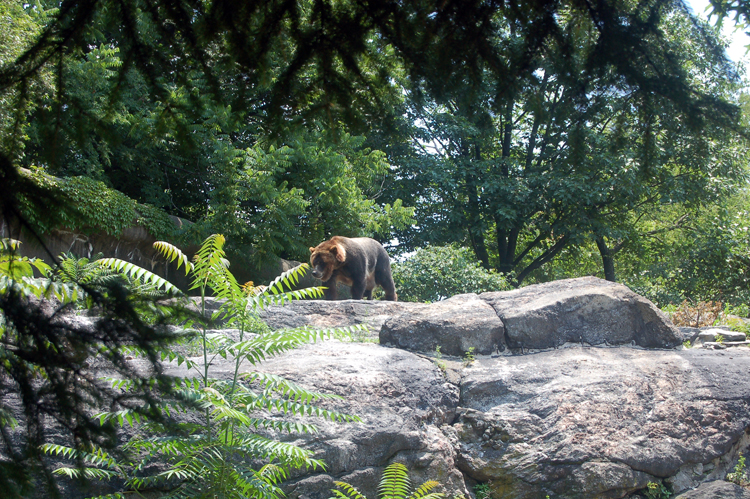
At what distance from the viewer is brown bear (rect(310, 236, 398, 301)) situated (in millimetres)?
10211

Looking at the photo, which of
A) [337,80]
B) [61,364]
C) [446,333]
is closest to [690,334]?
[446,333]

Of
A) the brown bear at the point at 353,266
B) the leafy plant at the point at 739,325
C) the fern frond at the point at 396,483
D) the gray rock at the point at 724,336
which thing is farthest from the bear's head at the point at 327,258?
the leafy plant at the point at 739,325

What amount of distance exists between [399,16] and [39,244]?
156 centimetres

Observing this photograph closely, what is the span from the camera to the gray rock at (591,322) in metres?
6.84

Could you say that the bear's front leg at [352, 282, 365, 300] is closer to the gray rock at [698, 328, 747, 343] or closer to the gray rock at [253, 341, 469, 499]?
the gray rock at [253, 341, 469, 499]

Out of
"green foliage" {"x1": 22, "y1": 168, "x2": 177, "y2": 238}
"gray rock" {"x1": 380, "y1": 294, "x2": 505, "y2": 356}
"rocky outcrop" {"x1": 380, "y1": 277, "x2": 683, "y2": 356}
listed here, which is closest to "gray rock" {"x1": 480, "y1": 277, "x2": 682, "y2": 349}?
"rocky outcrop" {"x1": 380, "y1": 277, "x2": 683, "y2": 356}

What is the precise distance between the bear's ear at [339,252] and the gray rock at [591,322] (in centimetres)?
393

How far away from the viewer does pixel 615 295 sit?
6973 mm

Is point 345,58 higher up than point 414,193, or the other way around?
point 414,193

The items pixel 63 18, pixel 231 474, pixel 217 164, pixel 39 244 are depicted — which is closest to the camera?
pixel 39 244

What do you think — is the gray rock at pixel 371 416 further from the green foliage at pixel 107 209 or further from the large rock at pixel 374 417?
the green foliage at pixel 107 209

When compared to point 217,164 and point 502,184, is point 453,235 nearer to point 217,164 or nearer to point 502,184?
point 502,184

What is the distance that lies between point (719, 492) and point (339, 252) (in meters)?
6.71

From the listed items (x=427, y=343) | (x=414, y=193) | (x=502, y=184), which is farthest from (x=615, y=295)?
(x=414, y=193)
